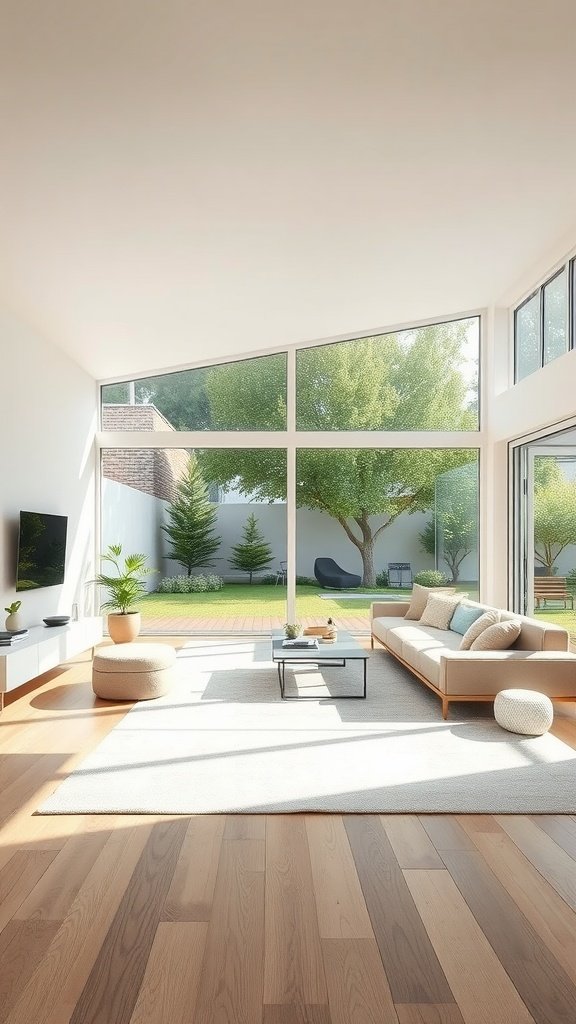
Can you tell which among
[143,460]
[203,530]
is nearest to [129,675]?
[203,530]

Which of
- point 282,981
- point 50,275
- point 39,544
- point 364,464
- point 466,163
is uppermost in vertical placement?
point 466,163

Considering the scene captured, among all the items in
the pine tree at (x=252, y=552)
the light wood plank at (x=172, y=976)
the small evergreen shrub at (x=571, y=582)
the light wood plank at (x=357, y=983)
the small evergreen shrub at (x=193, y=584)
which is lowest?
the light wood plank at (x=172, y=976)

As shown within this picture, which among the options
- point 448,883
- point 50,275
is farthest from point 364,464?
point 448,883

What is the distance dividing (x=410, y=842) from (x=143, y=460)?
7083 mm

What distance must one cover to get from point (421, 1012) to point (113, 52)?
12.6ft

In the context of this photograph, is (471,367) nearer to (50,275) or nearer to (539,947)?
(50,275)

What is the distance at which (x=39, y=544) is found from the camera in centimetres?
693

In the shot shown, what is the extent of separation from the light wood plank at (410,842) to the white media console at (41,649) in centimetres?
317

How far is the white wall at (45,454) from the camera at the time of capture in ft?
21.1

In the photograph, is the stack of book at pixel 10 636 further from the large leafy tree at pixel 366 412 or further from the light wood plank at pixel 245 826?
the large leafy tree at pixel 366 412

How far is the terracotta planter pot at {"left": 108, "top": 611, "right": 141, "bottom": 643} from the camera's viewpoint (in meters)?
8.48

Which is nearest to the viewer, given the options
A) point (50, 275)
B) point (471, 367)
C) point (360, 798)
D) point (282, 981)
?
point (282, 981)

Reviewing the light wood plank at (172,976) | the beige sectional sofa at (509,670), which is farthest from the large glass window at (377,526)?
the light wood plank at (172,976)

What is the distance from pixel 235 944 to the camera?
239 centimetres
